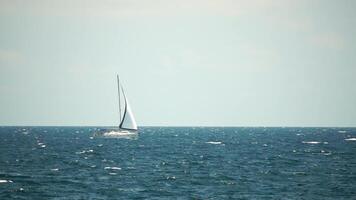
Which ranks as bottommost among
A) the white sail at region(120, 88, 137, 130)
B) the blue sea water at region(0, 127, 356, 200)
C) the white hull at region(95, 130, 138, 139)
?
the blue sea water at region(0, 127, 356, 200)

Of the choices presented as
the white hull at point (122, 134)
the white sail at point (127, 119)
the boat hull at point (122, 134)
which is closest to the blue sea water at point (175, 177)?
the white sail at point (127, 119)

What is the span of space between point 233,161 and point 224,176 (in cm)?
2041

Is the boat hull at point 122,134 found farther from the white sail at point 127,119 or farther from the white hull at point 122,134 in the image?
the white sail at point 127,119

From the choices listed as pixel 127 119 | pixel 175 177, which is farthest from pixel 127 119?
pixel 175 177

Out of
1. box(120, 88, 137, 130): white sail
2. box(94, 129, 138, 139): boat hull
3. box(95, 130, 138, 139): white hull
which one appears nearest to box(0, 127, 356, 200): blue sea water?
box(120, 88, 137, 130): white sail

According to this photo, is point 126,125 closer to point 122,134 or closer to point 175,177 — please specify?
point 122,134

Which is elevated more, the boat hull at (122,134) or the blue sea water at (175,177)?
the boat hull at (122,134)

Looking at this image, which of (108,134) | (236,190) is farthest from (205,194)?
(108,134)

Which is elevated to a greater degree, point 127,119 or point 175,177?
point 127,119

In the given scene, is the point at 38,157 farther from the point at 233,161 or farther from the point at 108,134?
the point at 108,134

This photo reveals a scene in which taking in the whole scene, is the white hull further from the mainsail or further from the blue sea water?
the blue sea water

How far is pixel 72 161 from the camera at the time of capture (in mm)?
82562

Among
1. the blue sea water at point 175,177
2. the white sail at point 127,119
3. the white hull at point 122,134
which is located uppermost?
the white sail at point 127,119

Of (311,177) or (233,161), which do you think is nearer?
(311,177)
